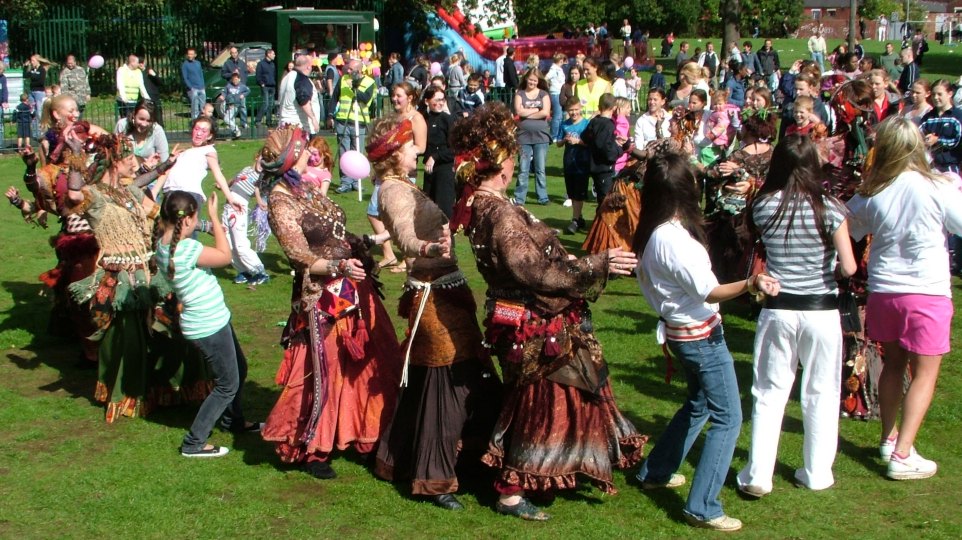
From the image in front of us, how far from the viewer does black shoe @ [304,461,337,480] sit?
5773mm

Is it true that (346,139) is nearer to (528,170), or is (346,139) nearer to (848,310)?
(528,170)

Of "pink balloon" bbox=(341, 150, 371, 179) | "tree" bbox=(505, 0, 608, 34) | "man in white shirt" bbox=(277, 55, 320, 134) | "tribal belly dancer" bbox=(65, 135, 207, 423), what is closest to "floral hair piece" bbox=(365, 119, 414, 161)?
"pink balloon" bbox=(341, 150, 371, 179)

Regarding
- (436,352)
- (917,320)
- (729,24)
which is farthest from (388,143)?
(729,24)

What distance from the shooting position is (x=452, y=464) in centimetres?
539

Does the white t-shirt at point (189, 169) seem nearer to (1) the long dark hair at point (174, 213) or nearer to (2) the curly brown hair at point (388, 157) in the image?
(1) the long dark hair at point (174, 213)

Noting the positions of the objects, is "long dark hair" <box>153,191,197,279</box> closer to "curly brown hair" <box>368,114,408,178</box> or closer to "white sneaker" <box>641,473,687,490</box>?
"curly brown hair" <box>368,114,408,178</box>

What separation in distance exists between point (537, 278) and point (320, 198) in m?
1.61

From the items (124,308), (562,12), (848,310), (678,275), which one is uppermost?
(562,12)

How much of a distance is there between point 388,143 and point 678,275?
1.70 metres

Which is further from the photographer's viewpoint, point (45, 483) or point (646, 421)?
point (646, 421)

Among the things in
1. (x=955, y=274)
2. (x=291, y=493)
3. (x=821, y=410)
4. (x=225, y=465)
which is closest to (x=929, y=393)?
(x=821, y=410)

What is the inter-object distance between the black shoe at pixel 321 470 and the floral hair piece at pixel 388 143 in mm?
1692

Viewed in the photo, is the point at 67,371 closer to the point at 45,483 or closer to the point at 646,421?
the point at 45,483

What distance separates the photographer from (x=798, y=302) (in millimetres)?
5098
